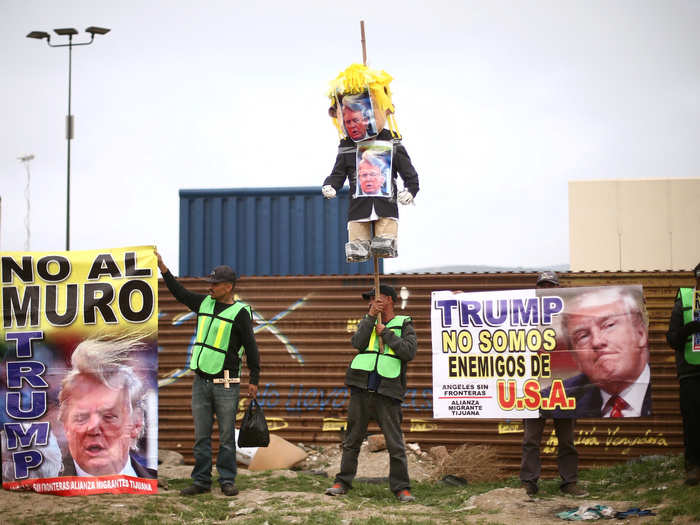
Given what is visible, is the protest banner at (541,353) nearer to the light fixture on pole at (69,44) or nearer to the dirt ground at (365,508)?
the dirt ground at (365,508)

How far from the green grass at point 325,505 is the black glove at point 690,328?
4.51 feet

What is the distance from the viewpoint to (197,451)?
8047 mm

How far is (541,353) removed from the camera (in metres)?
9.57

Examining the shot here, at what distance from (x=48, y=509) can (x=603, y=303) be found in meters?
6.14

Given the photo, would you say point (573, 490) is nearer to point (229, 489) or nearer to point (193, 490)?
point (229, 489)

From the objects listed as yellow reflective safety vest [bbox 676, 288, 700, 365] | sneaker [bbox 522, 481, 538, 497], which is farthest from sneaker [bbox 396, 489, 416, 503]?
yellow reflective safety vest [bbox 676, 288, 700, 365]

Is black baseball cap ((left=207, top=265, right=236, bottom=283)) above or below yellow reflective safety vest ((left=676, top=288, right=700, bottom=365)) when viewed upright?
above

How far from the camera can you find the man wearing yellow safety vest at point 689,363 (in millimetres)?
7746

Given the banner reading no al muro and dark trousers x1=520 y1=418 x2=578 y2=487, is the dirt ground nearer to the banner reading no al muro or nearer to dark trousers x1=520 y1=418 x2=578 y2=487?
dark trousers x1=520 y1=418 x2=578 y2=487

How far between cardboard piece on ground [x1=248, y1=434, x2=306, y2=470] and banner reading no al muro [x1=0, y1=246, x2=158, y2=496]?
2.51 m

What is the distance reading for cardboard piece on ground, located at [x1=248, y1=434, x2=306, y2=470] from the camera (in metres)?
10.4

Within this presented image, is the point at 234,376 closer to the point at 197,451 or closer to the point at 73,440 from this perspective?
the point at 197,451

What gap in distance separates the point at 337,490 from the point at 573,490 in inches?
90.3

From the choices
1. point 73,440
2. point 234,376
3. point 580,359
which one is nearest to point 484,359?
point 580,359
